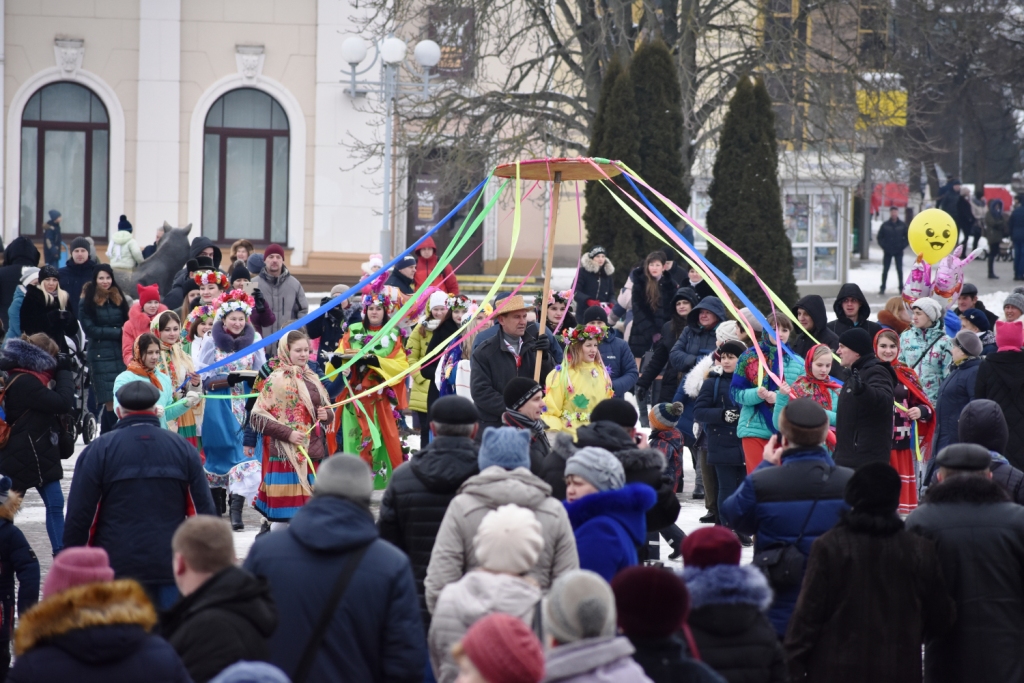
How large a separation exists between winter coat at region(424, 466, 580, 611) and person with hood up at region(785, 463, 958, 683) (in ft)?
2.86

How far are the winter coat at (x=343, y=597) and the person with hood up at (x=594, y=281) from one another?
10333mm

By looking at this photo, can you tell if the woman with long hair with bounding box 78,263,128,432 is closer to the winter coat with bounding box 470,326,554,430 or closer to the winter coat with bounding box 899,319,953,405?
the winter coat with bounding box 470,326,554,430

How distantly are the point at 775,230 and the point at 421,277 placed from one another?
201 inches

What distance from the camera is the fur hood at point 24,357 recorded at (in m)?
7.66

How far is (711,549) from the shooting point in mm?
4191

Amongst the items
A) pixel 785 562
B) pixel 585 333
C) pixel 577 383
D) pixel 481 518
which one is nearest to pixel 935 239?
pixel 585 333

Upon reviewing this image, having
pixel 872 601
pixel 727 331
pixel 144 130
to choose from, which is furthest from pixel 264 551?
pixel 144 130

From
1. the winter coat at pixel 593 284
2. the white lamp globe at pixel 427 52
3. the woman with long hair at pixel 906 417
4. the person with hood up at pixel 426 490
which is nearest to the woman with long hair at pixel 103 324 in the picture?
the winter coat at pixel 593 284

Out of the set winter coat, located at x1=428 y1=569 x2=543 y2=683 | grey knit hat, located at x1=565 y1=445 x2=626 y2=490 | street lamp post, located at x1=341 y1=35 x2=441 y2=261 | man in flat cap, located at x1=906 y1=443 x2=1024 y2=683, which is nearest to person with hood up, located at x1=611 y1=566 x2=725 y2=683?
winter coat, located at x1=428 y1=569 x2=543 y2=683

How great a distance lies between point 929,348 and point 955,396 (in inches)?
42.0

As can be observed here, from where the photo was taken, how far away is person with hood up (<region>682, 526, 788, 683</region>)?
4137 mm

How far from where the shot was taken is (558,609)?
3.51 metres

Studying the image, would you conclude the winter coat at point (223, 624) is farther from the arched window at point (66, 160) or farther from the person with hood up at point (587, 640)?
the arched window at point (66, 160)

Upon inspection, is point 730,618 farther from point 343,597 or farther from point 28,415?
point 28,415
